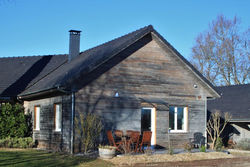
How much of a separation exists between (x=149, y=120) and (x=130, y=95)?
5.21ft

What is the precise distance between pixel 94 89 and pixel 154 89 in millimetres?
3081

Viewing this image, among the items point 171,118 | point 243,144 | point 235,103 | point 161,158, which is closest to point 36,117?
point 171,118

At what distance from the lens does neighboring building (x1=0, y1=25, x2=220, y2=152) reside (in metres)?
15.2

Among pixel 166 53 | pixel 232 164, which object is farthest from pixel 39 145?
pixel 232 164

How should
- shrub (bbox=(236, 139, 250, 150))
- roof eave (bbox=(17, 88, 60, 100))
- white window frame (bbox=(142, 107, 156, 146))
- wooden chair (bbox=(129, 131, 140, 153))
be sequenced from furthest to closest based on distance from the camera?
shrub (bbox=(236, 139, 250, 150)), white window frame (bbox=(142, 107, 156, 146)), roof eave (bbox=(17, 88, 60, 100)), wooden chair (bbox=(129, 131, 140, 153))

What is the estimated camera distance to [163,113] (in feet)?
55.6

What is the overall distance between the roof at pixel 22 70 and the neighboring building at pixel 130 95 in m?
1.53

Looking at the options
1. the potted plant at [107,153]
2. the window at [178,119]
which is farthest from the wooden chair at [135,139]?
the window at [178,119]

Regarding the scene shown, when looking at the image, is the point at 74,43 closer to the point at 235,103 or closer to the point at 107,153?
the point at 107,153

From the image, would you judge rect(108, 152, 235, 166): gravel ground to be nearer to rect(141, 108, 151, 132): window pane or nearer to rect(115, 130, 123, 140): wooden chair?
rect(115, 130, 123, 140): wooden chair

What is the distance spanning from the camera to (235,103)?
23891 millimetres

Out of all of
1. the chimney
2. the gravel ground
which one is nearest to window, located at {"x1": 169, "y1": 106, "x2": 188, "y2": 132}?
the gravel ground

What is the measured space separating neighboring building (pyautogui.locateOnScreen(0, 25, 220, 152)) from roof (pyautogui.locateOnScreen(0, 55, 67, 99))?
1.53m

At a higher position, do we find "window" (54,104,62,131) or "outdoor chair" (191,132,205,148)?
"window" (54,104,62,131)
